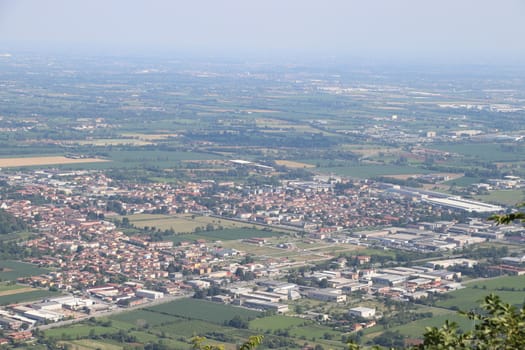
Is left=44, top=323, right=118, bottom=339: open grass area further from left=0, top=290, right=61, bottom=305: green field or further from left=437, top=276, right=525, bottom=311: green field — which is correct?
left=437, top=276, right=525, bottom=311: green field

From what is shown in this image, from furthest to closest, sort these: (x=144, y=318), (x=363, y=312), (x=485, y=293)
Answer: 1. (x=485, y=293)
2. (x=363, y=312)
3. (x=144, y=318)

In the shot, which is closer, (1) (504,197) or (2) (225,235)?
(2) (225,235)

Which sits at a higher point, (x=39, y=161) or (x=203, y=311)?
(x=203, y=311)

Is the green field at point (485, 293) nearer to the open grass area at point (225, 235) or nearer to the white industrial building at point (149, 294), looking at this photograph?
the white industrial building at point (149, 294)

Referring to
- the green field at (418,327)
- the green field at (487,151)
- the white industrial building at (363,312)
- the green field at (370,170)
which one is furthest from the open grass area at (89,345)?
the green field at (487,151)

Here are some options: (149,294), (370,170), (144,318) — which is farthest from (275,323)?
(370,170)

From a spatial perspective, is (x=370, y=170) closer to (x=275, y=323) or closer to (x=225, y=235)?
(x=225, y=235)

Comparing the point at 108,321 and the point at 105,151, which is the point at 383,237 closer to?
the point at 108,321

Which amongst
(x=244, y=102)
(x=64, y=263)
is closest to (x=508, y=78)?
(x=244, y=102)
